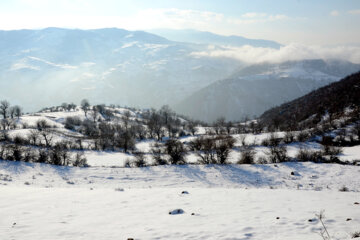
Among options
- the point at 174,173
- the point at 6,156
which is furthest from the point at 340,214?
the point at 6,156

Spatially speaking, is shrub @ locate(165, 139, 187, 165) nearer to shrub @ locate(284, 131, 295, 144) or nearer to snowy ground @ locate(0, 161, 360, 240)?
snowy ground @ locate(0, 161, 360, 240)

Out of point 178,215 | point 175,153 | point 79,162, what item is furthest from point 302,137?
point 178,215

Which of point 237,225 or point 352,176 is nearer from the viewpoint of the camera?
point 237,225

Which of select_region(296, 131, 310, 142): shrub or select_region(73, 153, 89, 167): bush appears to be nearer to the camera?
select_region(73, 153, 89, 167): bush

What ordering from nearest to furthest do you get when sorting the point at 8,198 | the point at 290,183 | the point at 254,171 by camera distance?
the point at 8,198 → the point at 290,183 → the point at 254,171

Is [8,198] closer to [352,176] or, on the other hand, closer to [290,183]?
[290,183]

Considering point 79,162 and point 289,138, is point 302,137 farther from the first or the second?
point 79,162

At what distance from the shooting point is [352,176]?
28.4 meters

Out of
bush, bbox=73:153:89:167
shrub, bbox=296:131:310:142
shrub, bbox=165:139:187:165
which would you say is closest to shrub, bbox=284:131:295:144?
shrub, bbox=296:131:310:142

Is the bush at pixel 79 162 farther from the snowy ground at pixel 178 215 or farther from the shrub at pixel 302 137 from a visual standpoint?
the shrub at pixel 302 137

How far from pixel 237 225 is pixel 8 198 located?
15.4 meters

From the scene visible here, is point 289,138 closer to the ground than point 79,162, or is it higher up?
closer to the ground

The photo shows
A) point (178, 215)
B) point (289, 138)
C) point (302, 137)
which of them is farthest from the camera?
point (289, 138)

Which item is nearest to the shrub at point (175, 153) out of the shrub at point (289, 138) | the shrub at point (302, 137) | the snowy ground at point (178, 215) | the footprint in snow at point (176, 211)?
the snowy ground at point (178, 215)
